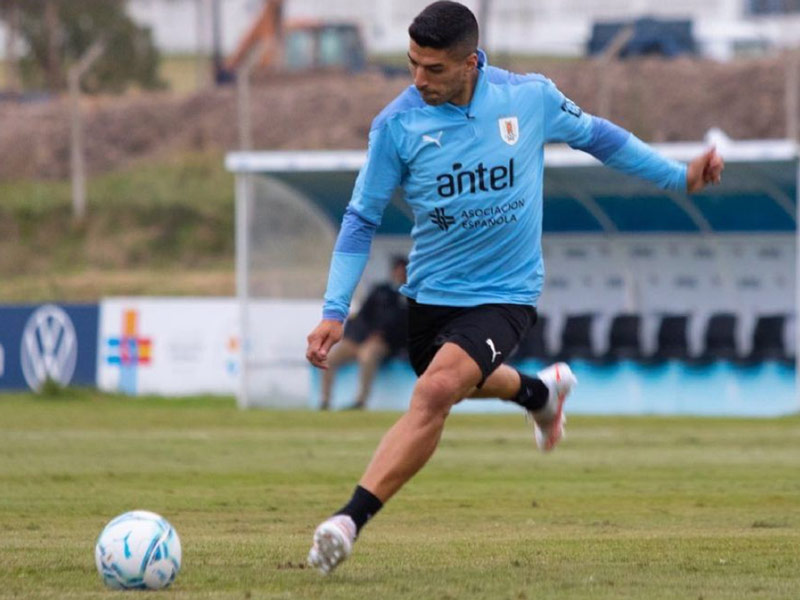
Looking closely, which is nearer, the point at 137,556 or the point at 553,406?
the point at 137,556

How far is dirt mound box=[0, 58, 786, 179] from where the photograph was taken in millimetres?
47000

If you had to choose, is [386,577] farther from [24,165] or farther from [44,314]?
[24,165]

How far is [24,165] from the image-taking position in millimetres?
50156

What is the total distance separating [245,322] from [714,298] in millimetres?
6061

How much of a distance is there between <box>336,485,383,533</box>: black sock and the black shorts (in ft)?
2.41

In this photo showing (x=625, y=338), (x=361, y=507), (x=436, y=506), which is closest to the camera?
(x=361, y=507)

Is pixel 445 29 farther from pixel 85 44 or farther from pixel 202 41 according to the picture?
pixel 202 41

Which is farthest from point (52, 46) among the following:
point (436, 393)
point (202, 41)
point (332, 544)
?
point (332, 544)

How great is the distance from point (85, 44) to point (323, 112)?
1196cm

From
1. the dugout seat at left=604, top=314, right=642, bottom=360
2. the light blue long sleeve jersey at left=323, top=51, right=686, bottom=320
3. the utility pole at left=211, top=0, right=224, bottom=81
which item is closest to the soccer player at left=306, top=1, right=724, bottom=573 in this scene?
the light blue long sleeve jersey at left=323, top=51, right=686, bottom=320

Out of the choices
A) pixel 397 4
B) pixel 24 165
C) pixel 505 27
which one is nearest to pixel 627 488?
pixel 24 165

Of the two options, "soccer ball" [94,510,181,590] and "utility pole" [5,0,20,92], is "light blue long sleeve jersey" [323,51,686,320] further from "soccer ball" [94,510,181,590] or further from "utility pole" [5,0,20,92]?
"utility pole" [5,0,20,92]

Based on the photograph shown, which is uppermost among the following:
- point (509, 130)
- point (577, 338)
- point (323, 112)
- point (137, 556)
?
point (509, 130)

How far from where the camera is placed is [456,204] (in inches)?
322
